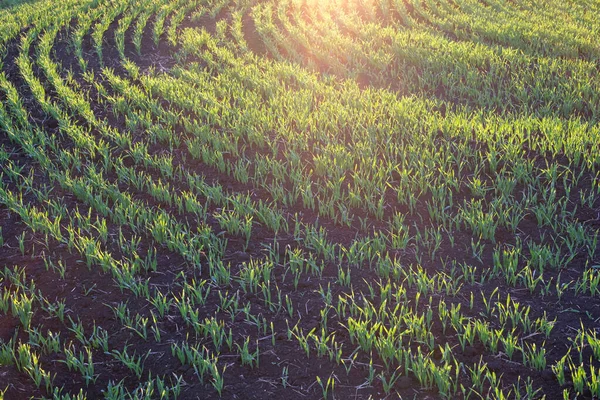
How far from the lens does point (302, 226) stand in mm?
4211

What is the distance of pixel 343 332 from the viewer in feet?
10.4

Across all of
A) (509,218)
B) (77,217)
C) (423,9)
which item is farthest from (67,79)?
(423,9)

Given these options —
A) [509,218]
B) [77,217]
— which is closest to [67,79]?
[77,217]

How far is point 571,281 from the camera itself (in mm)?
3371

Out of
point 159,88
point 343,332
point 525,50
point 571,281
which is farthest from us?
point 525,50

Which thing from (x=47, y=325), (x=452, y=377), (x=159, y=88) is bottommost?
(x=452, y=377)

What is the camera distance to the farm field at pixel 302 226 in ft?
9.62

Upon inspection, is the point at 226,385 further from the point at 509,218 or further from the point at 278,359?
the point at 509,218

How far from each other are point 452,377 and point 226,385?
41.0 inches

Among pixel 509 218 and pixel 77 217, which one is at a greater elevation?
pixel 77 217

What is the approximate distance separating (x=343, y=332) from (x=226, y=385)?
26.1 inches

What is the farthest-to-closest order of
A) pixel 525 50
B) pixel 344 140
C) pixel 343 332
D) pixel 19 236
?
1. pixel 525 50
2. pixel 344 140
3. pixel 19 236
4. pixel 343 332

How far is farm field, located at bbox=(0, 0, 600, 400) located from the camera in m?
2.93

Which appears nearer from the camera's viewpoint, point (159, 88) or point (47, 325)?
point (47, 325)
